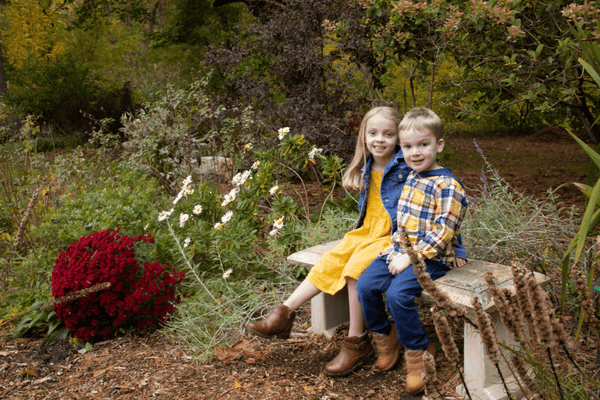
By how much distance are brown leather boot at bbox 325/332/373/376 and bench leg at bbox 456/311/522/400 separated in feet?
1.64

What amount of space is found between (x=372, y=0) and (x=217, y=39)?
848 centimetres

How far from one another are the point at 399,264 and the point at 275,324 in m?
0.74

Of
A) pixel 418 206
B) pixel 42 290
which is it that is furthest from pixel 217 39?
pixel 418 206

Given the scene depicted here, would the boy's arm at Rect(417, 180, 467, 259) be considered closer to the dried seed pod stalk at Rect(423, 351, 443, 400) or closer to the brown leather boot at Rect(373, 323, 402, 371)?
the brown leather boot at Rect(373, 323, 402, 371)

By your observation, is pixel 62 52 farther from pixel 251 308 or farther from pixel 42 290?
pixel 251 308

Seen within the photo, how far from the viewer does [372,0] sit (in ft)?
12.8

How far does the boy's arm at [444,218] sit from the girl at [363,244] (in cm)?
27

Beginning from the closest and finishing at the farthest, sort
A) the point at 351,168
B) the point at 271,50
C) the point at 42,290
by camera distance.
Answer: the point at 351,168 < the point at 42,290 < the point at 271,50

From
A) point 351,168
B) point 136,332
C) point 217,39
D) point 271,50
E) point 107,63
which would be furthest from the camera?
point 107,63

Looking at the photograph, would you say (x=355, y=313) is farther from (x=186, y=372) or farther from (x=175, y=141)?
(x=175, y=141)

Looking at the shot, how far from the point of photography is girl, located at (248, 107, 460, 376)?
2305 mm

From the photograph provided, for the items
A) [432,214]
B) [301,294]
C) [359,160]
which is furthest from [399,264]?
[359,160]

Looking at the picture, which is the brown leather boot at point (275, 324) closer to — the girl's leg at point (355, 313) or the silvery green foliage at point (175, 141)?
the girl's leg at point (355, 313)

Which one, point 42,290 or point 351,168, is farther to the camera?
point 42,290
